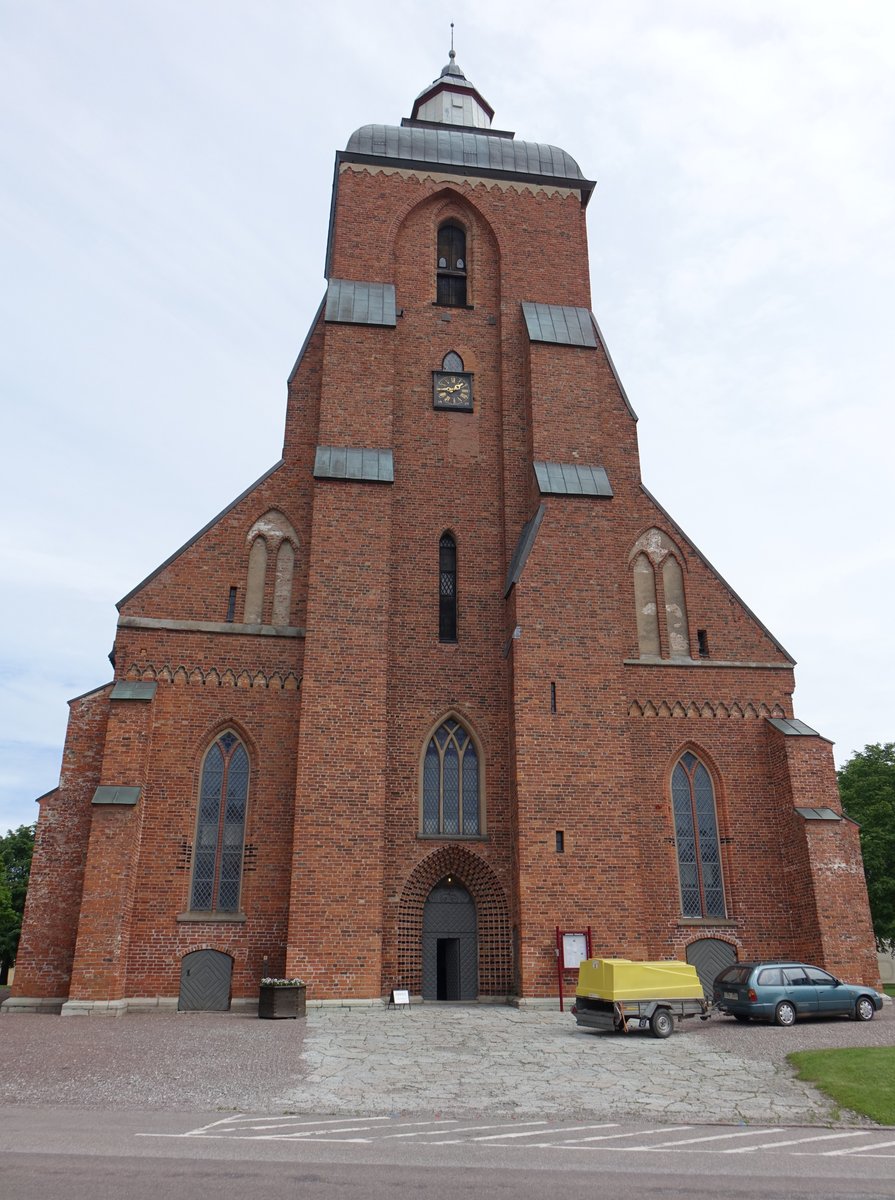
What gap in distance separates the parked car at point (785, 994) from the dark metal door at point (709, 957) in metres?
2.98

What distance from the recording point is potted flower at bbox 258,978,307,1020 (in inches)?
619

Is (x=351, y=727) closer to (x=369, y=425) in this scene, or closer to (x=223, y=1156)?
(x=369, y=425)

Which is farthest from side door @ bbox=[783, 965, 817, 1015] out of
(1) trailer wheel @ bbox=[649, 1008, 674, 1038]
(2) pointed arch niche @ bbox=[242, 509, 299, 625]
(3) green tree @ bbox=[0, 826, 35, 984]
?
(3) green tree @ bbox=[0, 826, 35, 984]

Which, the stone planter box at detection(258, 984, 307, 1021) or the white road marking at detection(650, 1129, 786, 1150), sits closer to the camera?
the white road marking at detection(650, 1129, 786, 1150)

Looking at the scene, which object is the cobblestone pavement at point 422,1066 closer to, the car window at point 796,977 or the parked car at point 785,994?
the parked car at point 785,994

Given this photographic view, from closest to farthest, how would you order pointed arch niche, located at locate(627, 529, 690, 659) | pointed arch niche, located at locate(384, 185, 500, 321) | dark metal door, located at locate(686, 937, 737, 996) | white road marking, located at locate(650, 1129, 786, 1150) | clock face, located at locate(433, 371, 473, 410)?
white road marking, located at locate(650, 1129, 786, 1150)
dark metal door, located at locate(686, 937, 737, 996)
pointed arch niche, located at locate(627, 529, 690, 659)
clock face, located at locate(433, 371, 473, 410)
pointed arch niche, located at locate(384, 185, 500, 321)

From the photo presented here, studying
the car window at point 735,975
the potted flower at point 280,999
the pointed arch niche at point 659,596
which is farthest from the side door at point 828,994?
the potted flower at point 280,999

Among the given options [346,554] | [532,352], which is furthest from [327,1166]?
[532,352]

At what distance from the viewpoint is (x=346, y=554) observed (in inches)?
770

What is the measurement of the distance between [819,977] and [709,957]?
3282 millimetres

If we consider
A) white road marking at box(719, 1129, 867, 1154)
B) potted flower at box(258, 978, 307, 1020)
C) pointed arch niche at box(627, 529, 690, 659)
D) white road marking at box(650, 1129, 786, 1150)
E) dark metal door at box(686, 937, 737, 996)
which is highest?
pointed arch niche at box(627, 529, 690, 659)

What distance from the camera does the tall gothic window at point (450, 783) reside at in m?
19.4

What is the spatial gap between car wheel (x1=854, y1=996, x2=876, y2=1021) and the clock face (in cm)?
1423

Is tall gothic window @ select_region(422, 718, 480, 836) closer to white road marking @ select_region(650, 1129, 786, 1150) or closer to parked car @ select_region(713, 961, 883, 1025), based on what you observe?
parked car @ select_region(713, 961, 883, 1025)
